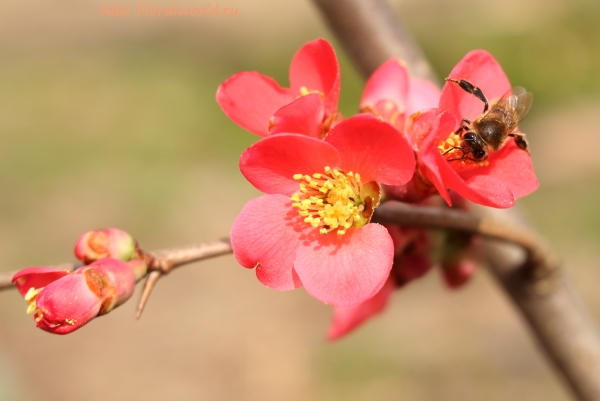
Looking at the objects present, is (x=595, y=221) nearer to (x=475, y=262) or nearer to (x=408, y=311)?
(x=408, y=311)

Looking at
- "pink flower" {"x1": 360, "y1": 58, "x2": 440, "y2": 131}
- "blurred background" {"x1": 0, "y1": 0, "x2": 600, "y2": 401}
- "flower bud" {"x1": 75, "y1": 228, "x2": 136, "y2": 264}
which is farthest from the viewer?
"blurred background" {"x1": 0, "y1": 0, "x2": 600, "y2": 401}

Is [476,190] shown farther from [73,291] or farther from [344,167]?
[73,291]

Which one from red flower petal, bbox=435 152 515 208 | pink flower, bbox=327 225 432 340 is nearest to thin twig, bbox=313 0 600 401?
pink flower, bbox=327 225 432 340

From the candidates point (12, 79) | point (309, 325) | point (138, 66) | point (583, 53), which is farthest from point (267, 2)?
point (309, 325)

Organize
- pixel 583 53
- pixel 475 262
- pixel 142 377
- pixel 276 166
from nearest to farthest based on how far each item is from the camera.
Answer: pixel 276 166, pixel 475 262, pixel 142 377, pixel 583 53

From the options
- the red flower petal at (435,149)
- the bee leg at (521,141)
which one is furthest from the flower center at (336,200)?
the bee leg at (521,141)

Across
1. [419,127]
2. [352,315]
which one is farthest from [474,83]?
[352,315]

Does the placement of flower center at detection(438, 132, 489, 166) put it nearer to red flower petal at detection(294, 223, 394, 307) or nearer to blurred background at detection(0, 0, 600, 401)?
red flower petal at detection(294, 223, 394, 307)
